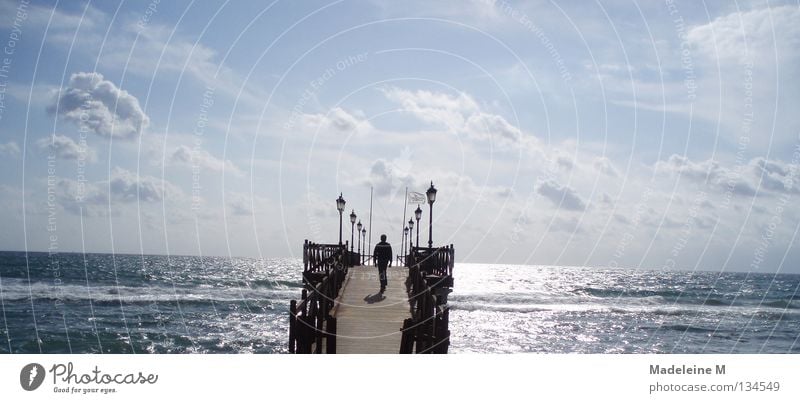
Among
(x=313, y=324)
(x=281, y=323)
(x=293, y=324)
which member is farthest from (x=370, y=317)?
(x=281, y=323)

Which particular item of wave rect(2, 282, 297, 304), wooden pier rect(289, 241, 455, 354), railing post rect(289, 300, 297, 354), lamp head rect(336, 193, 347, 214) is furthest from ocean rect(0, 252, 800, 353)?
railing post rect(289, 300, 297, 354)

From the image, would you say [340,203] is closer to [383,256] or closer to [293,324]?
[383,256]

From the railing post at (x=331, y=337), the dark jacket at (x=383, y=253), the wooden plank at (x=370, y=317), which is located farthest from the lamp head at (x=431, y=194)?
the railing post at (x=331, y=337)

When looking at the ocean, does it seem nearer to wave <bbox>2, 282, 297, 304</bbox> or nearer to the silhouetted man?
wave <bbox>2, 282, 297, 304</bbox>

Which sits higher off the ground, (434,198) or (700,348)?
(434,198)

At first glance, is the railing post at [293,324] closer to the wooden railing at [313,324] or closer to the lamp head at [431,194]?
the wooden railing at [313,324]

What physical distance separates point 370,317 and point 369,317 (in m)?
0.02

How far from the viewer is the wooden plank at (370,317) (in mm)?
12883

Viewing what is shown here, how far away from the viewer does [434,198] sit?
23.3 metres
